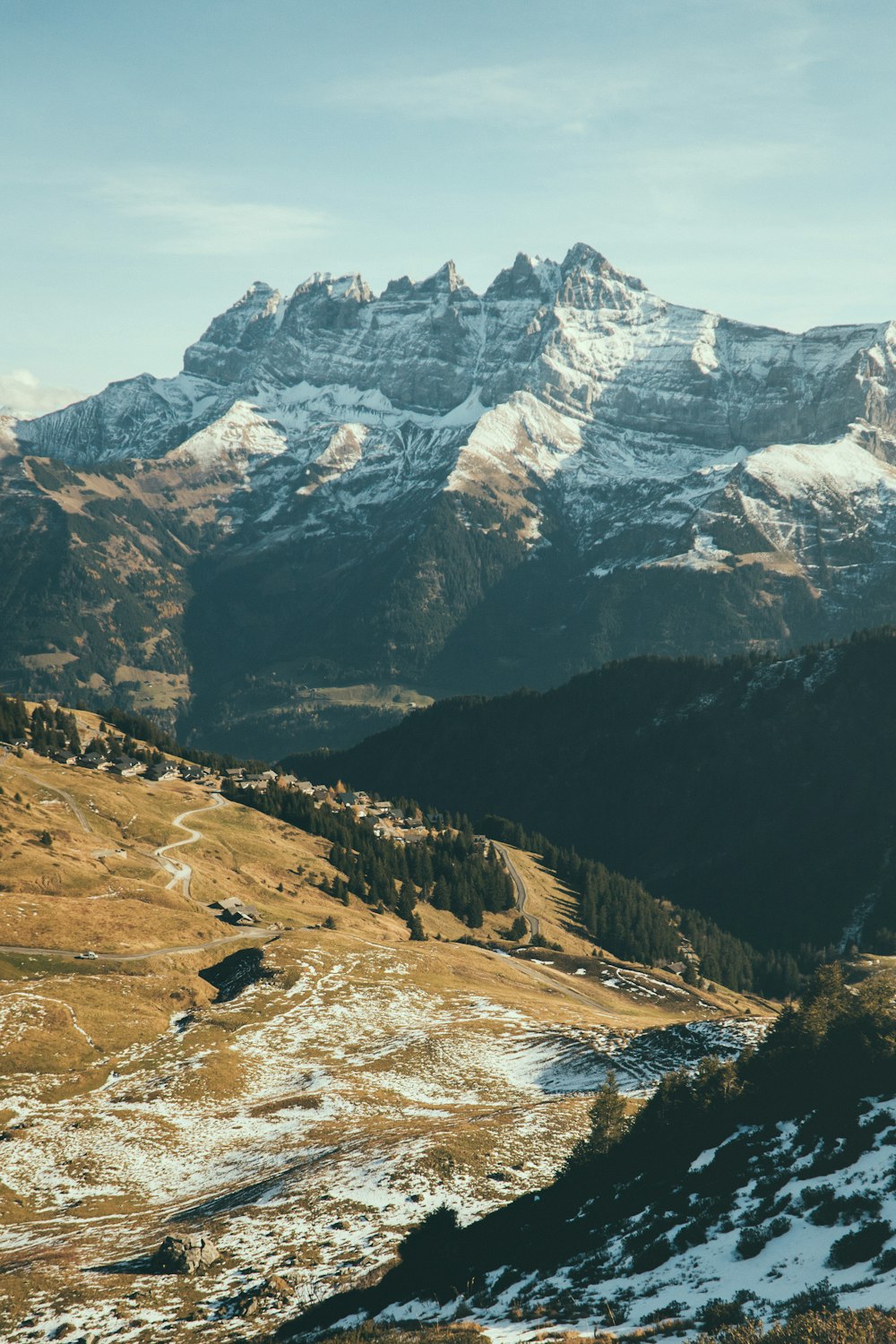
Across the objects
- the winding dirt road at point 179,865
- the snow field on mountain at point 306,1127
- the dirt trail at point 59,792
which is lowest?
the snow field on mountain at point 306,1127

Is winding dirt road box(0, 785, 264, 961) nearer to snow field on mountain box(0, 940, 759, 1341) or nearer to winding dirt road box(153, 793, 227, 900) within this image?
Result: winding dirt road box(153, 793, 227, 900)

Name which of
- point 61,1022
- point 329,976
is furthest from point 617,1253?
point 329,976

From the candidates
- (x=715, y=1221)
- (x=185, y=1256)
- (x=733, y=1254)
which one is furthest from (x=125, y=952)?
(x=733, y=1254)

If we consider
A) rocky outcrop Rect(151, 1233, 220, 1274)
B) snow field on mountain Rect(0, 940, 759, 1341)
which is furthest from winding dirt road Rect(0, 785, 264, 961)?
rocky outcrop Rect(151, 1233, 220, 1274)

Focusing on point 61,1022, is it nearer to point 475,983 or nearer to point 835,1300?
point 475,983

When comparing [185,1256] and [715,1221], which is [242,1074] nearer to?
[185,1256]

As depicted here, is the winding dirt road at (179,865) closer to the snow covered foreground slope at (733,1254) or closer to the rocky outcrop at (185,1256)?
the rocky outcrop at (185,1256)

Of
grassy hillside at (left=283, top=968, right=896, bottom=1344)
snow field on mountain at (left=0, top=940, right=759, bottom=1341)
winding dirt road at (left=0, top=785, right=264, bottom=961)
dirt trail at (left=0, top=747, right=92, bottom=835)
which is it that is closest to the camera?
grassy hillside at (left=283, top=968, right=896, bottom=1344)

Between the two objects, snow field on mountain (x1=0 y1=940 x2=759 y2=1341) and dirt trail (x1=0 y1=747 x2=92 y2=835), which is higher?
dirt trail (x1=0 y1=747 x2=92 y2=835)

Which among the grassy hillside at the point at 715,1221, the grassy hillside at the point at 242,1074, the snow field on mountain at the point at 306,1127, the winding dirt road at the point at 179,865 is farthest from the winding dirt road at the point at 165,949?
the grassy hillside at the point at 715,1221

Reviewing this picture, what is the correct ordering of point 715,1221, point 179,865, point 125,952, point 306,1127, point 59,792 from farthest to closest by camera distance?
point 59,792 → point 179,865 → point 125,952 → point 306,1127 → point 715,1221

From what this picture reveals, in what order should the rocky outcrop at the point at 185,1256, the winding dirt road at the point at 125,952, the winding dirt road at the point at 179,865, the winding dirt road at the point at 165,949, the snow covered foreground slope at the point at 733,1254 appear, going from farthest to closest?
the winding dirt road at the point at 179,865 < the winding dirt road at the point at 165,949 < the winding dirt road at the point at 125,952 < the rocky outcrop at the point at 185,1256 < the snow covered foreground slope at the point at 733,1254

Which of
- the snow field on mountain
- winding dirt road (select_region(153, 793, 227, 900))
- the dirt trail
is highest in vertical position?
the dirt trail

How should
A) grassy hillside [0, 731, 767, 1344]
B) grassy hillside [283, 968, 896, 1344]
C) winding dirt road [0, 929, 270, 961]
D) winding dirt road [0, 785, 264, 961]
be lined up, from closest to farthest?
grassy hillside [283, 968, 896, 1344] → grassy hillside [0, 731, 767, 1344] → winding dirt road [0, 929, 270, 961] → winding dirt road [0, 785, 264, 961]
